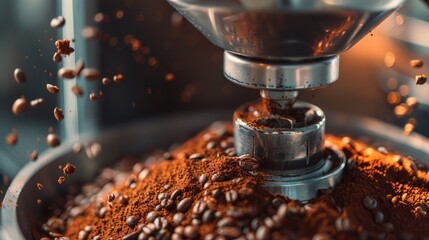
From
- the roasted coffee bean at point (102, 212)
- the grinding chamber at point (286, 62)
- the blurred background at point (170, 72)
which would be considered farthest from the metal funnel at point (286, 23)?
the blurred background at point (170, 72)

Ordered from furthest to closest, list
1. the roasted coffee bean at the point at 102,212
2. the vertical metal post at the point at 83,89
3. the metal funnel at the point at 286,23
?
the vertical metal post at the point at 83,89
the roasted coffee bean at the point at 102,212
the metal funnel at the point at 286,23

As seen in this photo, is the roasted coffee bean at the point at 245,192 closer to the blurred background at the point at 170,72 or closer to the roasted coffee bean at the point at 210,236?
the roasted coffee bean at the point at 210,236

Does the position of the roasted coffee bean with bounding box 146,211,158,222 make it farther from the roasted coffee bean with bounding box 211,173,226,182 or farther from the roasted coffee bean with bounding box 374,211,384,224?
the roasted coffee bean with bounding box 374,211,384,224

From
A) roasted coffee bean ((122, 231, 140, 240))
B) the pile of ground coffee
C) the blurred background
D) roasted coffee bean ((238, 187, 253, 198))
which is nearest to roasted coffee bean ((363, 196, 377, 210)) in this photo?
the pile of ground coffee

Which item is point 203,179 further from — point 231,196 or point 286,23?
point 286,23

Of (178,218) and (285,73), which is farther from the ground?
(285,73)

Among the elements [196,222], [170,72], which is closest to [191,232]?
[196,222]
